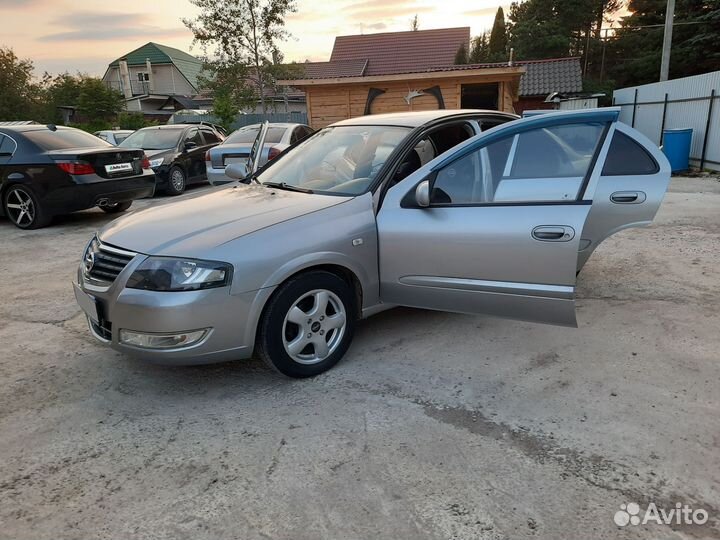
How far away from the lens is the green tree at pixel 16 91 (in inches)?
1210

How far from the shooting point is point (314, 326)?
10.5ft

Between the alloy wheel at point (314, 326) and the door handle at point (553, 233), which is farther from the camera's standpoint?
the alloy wheel at point (314, 326)

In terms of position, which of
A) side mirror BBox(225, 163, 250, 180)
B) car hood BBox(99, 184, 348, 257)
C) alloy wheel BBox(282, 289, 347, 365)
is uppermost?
side mirror BBox(225, 163, 250, 180)

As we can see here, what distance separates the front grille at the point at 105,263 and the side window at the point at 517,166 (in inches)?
75.4

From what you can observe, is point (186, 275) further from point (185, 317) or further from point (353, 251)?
point (353, 251)

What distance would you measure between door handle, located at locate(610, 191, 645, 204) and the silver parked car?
610cm

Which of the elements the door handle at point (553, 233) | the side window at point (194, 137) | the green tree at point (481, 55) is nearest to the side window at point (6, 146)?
the side window at point (194, 137)

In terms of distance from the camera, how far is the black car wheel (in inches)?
434

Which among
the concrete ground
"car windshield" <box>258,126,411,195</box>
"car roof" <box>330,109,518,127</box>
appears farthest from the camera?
"car roof" <box>330,109,518,127</box>

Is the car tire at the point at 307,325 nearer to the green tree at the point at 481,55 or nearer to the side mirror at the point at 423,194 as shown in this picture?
the side mirror at the point at 423,194

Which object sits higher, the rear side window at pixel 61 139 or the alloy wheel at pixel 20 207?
the rear side window at pixel 61 139

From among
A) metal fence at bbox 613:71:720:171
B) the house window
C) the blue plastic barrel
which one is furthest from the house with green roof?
the blue plastic barrel

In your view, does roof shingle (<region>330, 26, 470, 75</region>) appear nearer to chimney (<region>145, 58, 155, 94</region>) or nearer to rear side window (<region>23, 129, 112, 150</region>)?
rear side window (<region>23, 129, 112, 150</region>)

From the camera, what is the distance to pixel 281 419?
9.40 feet
